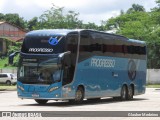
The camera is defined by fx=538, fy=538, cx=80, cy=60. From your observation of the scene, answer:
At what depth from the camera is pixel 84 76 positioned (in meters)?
26.3

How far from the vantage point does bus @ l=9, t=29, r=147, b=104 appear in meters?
24.6

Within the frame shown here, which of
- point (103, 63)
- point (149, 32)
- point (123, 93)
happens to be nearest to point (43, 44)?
point (103, 63)

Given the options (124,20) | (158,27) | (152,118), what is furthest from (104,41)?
(124,20)

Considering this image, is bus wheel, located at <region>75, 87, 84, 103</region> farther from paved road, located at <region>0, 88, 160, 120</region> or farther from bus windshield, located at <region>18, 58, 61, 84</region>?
bus windshield, located at <region>18, 58, 61, 84</region>

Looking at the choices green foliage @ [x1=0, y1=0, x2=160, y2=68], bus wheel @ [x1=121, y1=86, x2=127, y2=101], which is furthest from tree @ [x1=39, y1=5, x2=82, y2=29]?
bus wheel @ [x1=121, y1=86, x2=127, y2=101]

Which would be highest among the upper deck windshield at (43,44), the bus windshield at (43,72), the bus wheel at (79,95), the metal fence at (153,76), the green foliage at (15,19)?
the green foliage at (15,19)

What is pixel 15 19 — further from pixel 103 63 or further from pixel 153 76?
pixel 103 63

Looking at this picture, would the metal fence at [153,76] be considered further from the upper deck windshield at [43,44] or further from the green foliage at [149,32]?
the upper deck windshield at [43,44]

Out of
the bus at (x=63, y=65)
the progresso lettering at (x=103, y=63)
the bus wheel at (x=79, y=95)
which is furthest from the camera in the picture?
the progresso lettering at (x=103, y=63)

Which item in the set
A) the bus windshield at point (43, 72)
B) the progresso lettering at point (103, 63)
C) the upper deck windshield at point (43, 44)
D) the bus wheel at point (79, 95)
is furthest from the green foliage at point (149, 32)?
the bus windshield at point (43, 72)

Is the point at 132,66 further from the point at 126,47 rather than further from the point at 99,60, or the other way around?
the point at 99,60

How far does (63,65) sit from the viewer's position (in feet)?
80.6

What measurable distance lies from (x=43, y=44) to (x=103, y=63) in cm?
442

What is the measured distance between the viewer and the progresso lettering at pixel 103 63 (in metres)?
27.1
